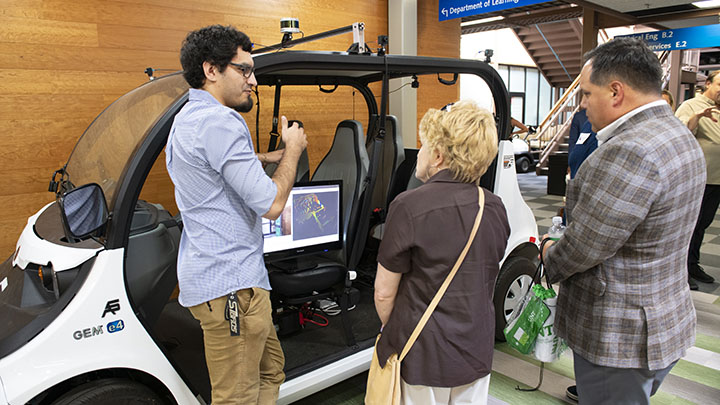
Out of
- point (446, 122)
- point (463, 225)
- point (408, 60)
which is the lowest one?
point (463, 225)

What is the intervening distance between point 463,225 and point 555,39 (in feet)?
45.7

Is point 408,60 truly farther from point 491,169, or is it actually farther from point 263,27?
point 263,27

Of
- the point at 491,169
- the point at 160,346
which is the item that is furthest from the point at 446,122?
the point at 491,169

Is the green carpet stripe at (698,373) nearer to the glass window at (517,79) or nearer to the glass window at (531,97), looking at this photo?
the glass window at (517,79)

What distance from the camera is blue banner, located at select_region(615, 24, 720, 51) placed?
8078 millimetres

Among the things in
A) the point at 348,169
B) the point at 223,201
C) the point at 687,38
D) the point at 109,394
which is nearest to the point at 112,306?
the point at 109,394

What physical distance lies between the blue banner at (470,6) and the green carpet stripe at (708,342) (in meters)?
3.39

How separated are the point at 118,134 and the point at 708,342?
378 cm

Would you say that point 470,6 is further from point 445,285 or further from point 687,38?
point 687,38

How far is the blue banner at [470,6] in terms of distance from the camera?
502 centimetres

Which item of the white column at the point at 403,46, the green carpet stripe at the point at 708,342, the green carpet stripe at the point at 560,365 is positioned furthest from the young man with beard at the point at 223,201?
the white column at the point at 403,46

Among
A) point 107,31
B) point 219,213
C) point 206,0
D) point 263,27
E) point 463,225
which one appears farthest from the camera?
point 263,27

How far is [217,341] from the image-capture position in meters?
1.59

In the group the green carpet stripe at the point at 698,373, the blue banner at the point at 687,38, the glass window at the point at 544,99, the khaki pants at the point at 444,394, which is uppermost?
the blue banner at the point at 687,38
